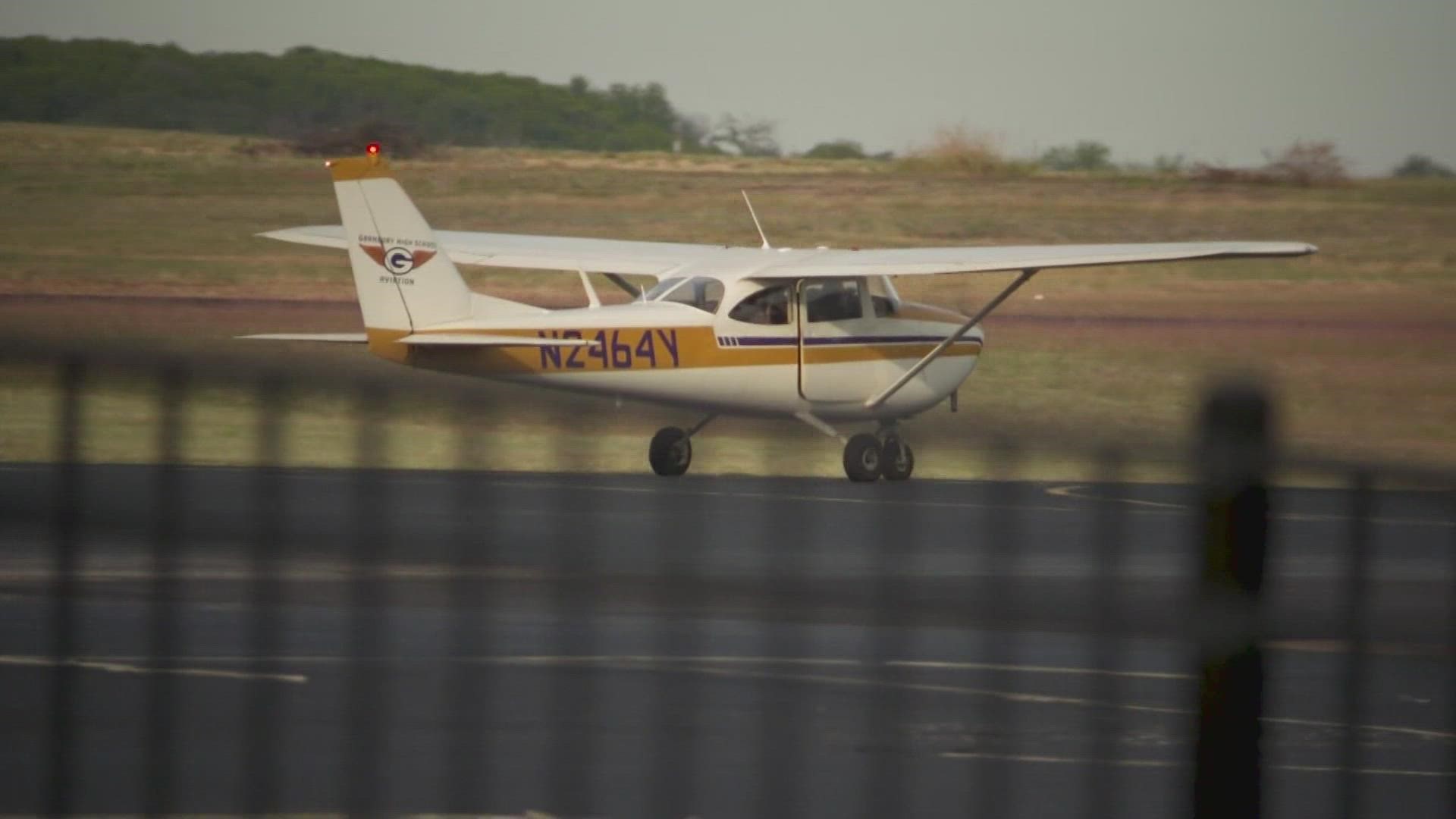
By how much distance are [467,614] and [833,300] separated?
14811 mm

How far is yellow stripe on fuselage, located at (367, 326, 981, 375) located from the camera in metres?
16.3

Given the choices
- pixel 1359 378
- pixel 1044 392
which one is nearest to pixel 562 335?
pixel 1044 392

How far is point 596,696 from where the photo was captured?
4633 mm

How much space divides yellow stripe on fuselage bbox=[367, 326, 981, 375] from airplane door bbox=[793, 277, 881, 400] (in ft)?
0.06

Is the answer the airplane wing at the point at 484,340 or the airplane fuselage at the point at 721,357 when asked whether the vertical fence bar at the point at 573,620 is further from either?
the airplane wing at the point at 484,340

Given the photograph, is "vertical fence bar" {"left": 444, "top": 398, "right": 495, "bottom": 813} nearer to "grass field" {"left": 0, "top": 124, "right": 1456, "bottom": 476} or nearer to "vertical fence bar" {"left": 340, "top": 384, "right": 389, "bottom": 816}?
"vertical fence bar" {"left": 340, "top": 384, "right": 389, "bottom": 816}

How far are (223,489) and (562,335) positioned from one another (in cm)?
1299

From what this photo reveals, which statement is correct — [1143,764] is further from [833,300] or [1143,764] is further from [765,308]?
[833,300]

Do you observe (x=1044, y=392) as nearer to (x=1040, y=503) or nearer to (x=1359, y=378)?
(x=1359, y=378)

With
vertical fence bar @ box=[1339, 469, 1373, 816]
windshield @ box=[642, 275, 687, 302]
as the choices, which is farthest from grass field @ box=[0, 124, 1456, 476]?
vertical fence bar @ box=[1339, 469, 1373, 816]

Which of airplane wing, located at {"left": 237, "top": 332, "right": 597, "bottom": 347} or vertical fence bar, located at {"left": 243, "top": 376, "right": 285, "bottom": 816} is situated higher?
vertical fence bar, located at {"left": 243, "top": 376, "right": 285, "bottom": 816}

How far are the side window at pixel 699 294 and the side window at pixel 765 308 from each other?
185 mm

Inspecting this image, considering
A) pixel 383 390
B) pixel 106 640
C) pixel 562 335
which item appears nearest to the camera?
pixel 383 390

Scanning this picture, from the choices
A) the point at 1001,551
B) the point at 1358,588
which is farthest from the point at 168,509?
the point at 1358,588
